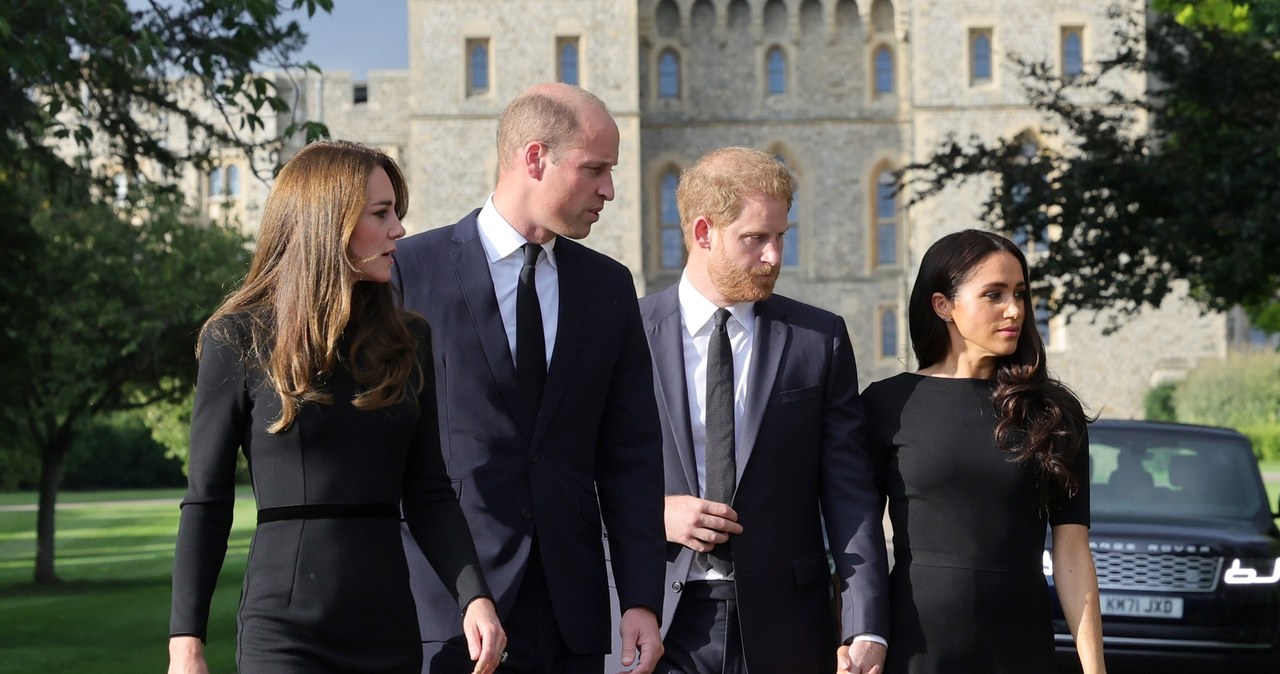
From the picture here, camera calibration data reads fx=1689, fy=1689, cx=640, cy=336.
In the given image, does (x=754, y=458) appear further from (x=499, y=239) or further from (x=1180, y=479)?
(x=1180, y=479)

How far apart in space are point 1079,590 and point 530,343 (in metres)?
1.35

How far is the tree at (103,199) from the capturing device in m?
8.85

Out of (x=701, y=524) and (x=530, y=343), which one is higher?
(x=530, y=343)

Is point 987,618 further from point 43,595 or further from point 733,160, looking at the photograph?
point 43,595

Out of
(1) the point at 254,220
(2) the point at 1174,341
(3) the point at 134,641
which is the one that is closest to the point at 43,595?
(3) the point at 134,641

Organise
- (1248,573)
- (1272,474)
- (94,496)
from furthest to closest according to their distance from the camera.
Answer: (94,496) < (1272,474) < (1248,573)

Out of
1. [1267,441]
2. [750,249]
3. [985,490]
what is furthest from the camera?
[1267,441]

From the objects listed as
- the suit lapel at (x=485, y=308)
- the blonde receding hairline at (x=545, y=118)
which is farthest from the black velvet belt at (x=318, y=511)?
the blonde receding hairline at (x=545, y=118)

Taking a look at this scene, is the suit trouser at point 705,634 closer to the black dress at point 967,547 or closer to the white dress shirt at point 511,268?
the black dress at point 967,547

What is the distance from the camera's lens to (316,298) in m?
2.90

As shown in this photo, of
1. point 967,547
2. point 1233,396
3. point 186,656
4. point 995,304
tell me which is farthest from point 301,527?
point 1233,396

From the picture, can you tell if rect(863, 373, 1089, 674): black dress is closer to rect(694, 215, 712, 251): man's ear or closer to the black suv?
rect(694, 215, 712, 251): man's ear

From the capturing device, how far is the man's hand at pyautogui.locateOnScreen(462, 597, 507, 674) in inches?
117

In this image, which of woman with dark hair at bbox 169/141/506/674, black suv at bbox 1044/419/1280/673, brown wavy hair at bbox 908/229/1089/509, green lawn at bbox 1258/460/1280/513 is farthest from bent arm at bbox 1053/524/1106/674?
green lawn at bbox 1258/460/1280/513
